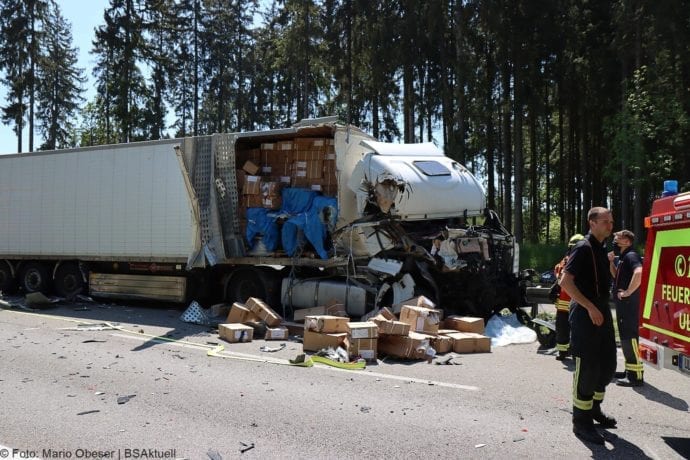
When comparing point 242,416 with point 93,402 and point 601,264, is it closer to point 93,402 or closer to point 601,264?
point 93,402

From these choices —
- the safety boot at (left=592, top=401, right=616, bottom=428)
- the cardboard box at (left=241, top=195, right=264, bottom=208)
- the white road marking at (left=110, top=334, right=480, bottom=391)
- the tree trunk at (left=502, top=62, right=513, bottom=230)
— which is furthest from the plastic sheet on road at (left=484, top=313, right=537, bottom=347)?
the tree trunk at (left=502, top=62, right=513, bottom=230)

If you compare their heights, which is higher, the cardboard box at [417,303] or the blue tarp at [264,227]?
the blue tarp at [264,227]

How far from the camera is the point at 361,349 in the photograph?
24.0ft

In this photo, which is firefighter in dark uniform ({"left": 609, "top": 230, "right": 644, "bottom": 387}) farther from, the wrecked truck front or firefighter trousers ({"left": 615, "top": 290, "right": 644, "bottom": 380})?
the wrecked truck front

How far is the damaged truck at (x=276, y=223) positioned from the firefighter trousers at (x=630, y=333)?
10.7 ft

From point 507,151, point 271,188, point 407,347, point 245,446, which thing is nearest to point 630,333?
point 407,347

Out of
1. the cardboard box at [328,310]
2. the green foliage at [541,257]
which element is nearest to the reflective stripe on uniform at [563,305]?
the cardboard box at [328,310]

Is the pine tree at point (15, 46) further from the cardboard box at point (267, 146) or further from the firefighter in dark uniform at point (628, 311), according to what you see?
the firefighter in dark uniform at point (628, 311)

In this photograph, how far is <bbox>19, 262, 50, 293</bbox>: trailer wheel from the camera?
13.9 m

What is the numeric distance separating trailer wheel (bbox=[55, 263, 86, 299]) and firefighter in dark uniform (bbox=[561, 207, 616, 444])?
11789mm

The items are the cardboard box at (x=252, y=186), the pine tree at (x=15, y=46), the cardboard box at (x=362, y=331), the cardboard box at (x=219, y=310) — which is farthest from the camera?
the pine tree at (x=15, y=46)

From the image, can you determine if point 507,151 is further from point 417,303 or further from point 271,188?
point 417,303

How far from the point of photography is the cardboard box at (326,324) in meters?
7.82

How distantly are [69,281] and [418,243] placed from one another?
8.59m
